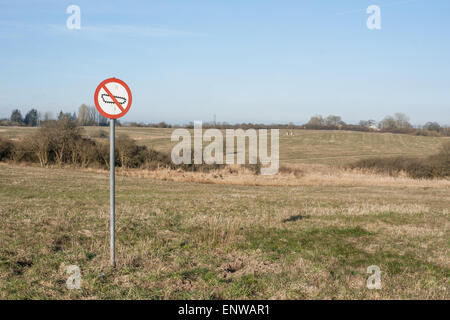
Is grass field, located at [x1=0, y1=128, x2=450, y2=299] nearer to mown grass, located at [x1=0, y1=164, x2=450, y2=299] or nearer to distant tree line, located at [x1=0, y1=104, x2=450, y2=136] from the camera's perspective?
mown grass, located at [x1=0, y1=164, x2=450, y2=299]

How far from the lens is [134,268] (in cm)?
644

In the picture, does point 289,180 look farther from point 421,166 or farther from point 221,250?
point 221,250

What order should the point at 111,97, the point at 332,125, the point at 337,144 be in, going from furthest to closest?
1. the point at 332,125
2. the point at 337,144
3. the point at 111,97

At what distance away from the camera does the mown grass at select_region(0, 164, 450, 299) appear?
5613 millimetres

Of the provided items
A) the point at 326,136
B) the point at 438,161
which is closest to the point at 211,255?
the point at 438,161

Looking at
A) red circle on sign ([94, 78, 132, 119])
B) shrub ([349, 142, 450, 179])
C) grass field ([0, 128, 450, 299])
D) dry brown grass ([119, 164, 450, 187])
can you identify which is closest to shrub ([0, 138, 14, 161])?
dry brown grass ([119, 164, 450, 187])

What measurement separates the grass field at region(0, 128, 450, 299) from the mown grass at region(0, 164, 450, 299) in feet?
0.08

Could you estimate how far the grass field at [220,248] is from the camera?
5.63 meters

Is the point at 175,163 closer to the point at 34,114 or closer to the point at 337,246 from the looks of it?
the point at 337,246

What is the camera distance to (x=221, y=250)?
7.82 metres

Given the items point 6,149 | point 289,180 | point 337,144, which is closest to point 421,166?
point 289,180

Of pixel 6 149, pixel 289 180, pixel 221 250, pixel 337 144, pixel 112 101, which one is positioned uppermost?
pixel 112 101

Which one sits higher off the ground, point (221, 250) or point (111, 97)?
point (111, 97)

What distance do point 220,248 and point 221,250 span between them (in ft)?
0.43
